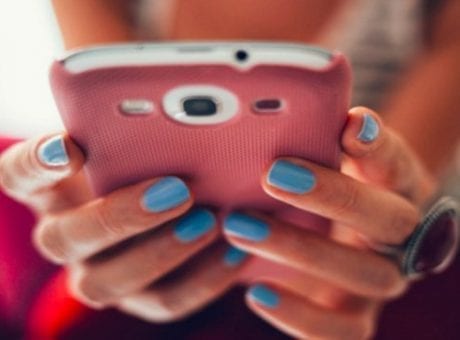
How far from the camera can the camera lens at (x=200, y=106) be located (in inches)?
15.4

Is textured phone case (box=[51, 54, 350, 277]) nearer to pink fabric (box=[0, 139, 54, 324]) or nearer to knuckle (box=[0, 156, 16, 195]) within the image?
knuckle (box=[0, 156, 16, 195])

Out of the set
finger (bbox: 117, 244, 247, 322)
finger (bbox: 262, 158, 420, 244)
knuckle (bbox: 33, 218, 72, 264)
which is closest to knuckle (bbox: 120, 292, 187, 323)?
finger (bbox: 117, 244, 247, 322)

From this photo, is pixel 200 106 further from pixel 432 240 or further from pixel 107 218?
pixel 432 240

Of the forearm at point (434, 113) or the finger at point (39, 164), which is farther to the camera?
the forearm at point (434, 113)

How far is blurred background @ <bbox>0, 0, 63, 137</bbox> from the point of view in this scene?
83 centimetres

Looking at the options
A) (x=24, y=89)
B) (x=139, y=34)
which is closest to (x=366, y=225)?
(x=139, y=34)

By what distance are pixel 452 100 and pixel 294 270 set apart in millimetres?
283

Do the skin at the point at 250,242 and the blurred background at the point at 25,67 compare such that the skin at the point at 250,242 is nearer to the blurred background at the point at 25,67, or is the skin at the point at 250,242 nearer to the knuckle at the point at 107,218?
the knuckle at the point at 107,218

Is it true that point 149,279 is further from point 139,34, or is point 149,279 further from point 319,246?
point 139,34

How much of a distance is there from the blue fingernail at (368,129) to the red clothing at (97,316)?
283 millimetres

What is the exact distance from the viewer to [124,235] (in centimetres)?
47

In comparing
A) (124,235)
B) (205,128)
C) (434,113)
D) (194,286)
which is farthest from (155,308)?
(434,113)

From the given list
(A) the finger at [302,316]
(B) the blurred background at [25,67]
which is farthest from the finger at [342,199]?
(B) the blurred background at [25,67]

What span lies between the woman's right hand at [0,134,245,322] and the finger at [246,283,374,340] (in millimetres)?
38
